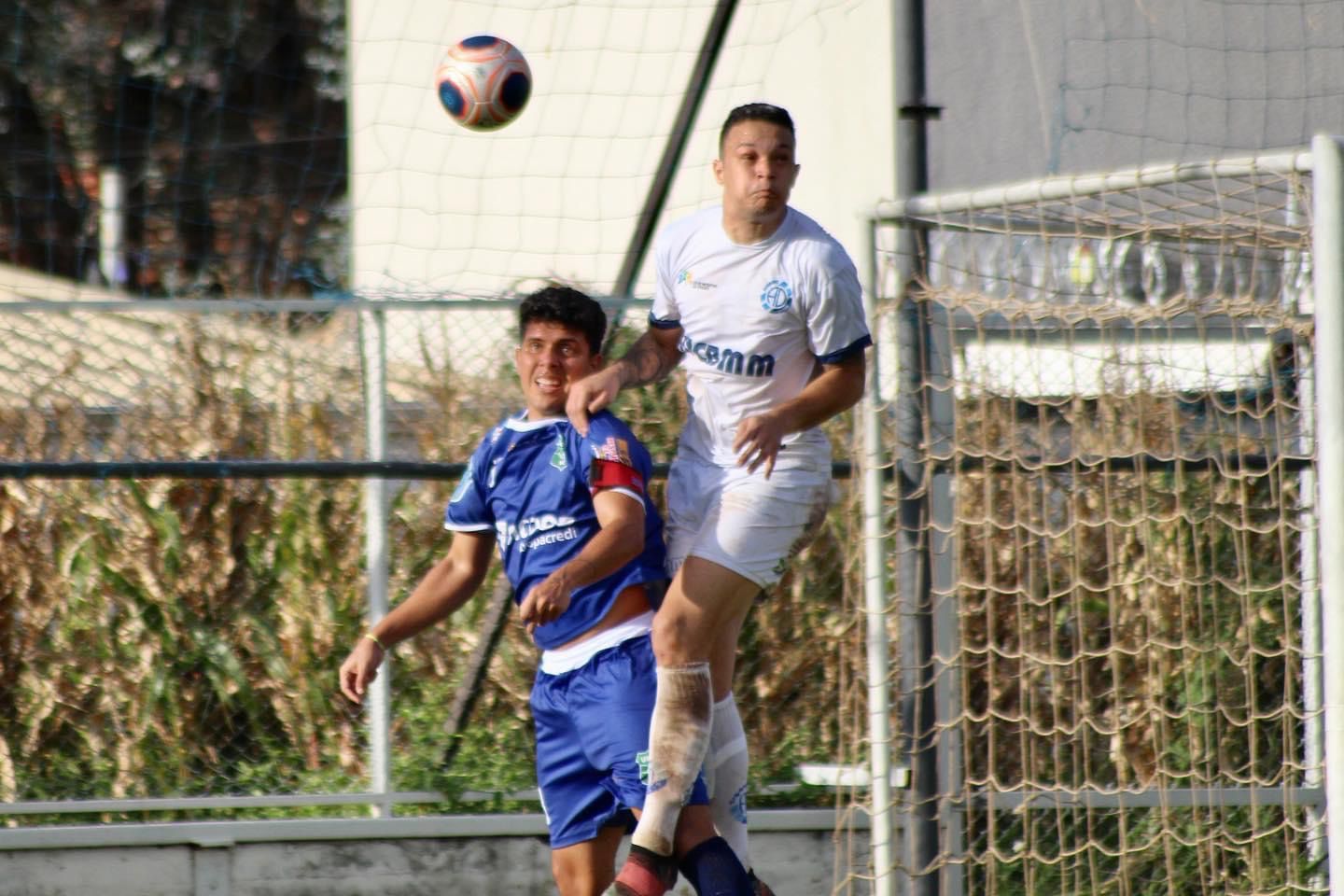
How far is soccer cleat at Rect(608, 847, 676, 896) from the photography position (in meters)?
4.32

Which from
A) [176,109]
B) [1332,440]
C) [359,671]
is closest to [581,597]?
[359,671]

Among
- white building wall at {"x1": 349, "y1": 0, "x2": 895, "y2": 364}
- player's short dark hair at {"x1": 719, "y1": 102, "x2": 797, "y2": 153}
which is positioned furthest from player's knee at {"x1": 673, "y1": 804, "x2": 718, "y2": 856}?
white building wall at {"x1": 349, "y1": 0, "x2": 895, "y2": 364}

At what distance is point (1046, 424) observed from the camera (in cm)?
593

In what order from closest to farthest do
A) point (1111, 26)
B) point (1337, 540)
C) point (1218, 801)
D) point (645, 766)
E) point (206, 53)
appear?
point (1337, 540) < point (645, 766) < point (1218, 801) < point (1111, 26) < point (206, 53)

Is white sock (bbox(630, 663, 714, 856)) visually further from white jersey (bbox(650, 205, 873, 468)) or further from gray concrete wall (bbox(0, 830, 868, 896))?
gray concrete wall (bbox(0, 830, 868, 896))

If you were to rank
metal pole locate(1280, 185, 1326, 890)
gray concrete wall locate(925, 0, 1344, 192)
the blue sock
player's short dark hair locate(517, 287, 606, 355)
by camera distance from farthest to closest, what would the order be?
gray concrete wall locate(925, 0, 1344, 192), metal pole locate(1280, 185, 1326, 890), player's short dark hair locate(517, 287, 606, 355), the blue sock

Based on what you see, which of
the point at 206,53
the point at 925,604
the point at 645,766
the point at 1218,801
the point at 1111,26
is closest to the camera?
the point at 645,766

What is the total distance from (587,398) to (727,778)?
1155 millimetres

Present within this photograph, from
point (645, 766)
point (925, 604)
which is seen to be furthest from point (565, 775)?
point (925, 604)

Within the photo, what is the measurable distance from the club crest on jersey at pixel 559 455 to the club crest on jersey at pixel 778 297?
2.13 feet

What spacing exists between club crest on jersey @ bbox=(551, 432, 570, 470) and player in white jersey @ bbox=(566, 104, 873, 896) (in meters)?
0.11

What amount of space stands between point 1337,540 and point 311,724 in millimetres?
3604

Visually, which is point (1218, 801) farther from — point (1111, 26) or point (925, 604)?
point (1111, 26)

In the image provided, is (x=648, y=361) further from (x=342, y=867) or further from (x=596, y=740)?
(x=342, y=867)
